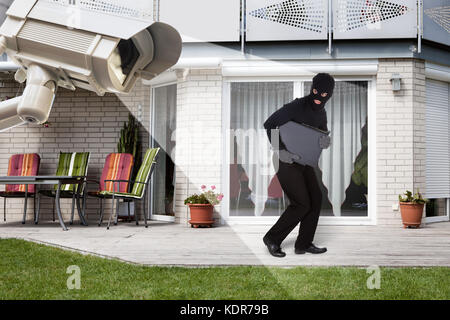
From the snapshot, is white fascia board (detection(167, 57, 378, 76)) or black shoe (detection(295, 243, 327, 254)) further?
white fascia board (detection(167, 57, 378, 76))

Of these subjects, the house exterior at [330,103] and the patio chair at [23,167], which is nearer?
the house exterior at [330,103]

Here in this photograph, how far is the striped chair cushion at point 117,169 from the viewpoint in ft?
22.8

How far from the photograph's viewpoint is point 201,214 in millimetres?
6484

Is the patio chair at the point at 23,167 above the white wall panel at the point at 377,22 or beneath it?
beneath

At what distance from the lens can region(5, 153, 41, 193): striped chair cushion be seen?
291 inches

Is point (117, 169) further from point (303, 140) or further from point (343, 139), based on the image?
point (303, 140)

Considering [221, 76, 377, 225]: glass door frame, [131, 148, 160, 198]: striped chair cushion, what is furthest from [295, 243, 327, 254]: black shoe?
[131, 148, 160, 198]: striped chair cushion

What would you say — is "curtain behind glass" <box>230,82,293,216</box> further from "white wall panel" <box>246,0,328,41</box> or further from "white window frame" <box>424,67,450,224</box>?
"white window frame" <box>424,67,450,224</box>

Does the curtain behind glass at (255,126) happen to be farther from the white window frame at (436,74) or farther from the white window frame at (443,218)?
the white window frame at (443,218)

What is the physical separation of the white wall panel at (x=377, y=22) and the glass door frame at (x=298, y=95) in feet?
2.10

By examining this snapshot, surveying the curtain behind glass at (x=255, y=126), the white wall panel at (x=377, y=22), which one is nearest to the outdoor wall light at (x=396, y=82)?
the white wall panel at (x=377, y=22)

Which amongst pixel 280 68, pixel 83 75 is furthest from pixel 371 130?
pixel 83 75

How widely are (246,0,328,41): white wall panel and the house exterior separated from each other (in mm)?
14

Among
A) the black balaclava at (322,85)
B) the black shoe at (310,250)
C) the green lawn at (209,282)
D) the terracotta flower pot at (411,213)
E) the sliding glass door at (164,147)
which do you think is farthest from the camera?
the sliding glass door at (164,147)
